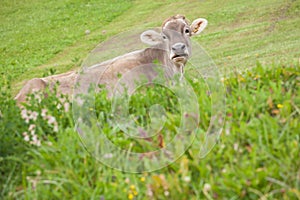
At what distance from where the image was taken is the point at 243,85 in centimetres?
530

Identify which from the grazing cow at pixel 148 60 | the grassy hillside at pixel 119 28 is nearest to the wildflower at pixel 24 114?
the grazing cow at pixel 148 60

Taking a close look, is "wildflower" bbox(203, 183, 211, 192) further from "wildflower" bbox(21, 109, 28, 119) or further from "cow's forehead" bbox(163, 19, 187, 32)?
"cow's forehead" bbox(163, 19, 187, 32)

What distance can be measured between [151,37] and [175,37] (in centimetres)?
41

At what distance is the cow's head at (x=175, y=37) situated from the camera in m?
7.74

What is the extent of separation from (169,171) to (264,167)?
758mm

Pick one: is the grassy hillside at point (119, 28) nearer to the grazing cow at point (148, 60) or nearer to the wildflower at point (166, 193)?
the grazing cow at point (148, 60)

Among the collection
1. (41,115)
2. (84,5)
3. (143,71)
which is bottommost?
(84,5)

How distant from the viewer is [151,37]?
26.2 feet

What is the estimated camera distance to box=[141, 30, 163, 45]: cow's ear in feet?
25.5

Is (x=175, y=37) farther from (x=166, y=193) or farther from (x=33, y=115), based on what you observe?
(x=166, y=193)

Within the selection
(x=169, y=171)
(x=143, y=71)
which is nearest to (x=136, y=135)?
(x=169, y=171)

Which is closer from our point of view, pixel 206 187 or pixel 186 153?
pixel 206 187

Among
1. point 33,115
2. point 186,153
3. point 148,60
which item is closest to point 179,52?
point 148,60

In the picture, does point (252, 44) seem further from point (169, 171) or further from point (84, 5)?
point (84, 5)
